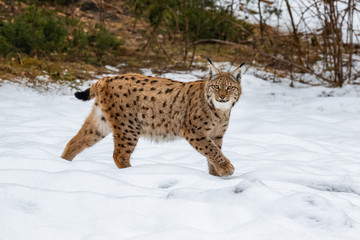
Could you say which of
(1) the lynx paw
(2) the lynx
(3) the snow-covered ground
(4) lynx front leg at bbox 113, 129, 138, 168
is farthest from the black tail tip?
(1) the lynx paw

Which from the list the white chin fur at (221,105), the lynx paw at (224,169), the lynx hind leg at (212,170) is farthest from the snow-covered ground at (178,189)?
the white chin fur at (221,105)

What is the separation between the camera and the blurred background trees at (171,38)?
9008mm

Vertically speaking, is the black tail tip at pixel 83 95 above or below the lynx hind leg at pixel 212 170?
above

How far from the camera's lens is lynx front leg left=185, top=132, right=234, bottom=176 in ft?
14.1

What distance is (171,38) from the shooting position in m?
12.2

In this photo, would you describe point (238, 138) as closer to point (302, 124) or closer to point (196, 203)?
point (302, 124)

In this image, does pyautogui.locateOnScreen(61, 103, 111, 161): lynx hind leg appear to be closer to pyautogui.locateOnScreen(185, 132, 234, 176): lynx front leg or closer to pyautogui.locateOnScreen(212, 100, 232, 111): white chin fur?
pyautogui.locateOnScreen(185, 132, 234, 176): lynx front leg

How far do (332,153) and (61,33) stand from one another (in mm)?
6349

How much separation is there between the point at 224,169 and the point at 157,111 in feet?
2.93

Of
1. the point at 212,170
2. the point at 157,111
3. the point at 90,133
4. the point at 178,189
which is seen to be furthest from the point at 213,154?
the point at 90,133

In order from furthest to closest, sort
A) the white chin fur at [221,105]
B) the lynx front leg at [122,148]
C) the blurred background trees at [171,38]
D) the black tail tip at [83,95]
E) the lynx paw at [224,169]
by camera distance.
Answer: the blurred background trees at [171,38]
the black tail tip at [83,95]
the lynx front leg at [122,148]
the white chin fur at [221,105]
the lynx paw at [224,169]

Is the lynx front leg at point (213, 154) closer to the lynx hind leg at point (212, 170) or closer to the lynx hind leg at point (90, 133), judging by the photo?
the lynx hind leg at point (212, 170)

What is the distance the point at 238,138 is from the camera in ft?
21.5

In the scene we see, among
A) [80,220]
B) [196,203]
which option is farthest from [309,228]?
[80,220]
